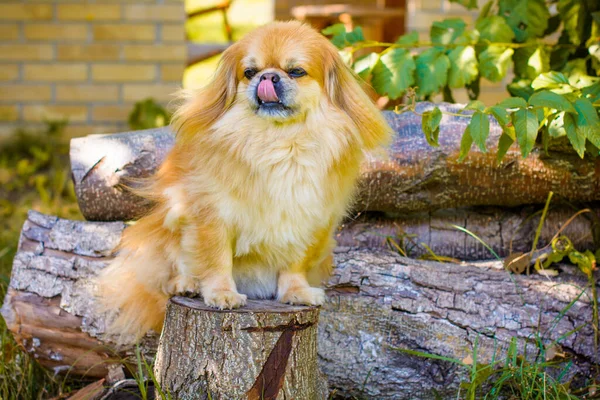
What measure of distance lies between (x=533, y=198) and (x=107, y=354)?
2049 mm

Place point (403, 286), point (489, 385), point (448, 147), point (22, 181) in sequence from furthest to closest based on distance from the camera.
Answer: point (22, 181) → point (448, 147) → point (403, 286) → point (489, 385)

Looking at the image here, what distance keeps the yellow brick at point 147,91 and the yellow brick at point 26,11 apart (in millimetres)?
819

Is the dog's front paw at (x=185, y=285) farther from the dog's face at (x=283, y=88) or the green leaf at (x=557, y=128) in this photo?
the green leaf at (x=557, y=128)

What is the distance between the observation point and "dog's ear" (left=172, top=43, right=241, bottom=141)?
2492mm

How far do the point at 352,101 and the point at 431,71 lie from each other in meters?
0.95

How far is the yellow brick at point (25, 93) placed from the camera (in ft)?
18.0

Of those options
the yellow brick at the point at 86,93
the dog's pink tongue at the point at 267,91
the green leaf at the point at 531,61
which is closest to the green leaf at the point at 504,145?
the green leaf at the point at 531,61

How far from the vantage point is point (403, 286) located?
295 centimetres

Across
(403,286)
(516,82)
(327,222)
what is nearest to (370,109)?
(327,222)

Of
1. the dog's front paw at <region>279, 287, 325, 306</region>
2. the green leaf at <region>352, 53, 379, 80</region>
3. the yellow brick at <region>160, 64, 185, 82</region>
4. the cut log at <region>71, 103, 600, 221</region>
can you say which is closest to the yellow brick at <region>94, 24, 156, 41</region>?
the yellow brick at <region>160, 64, 185, 82</region>

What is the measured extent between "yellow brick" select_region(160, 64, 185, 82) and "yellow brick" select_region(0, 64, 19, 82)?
1129mm

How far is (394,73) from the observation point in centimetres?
332

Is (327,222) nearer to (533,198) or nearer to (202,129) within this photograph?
(202,129)

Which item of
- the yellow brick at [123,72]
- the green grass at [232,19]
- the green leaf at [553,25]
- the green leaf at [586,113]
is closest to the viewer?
the green leaf at [586,113]
